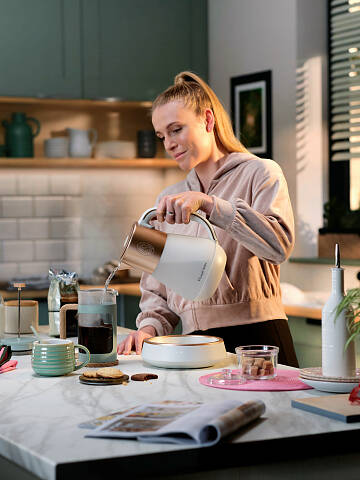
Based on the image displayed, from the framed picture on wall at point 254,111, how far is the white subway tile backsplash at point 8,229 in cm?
152

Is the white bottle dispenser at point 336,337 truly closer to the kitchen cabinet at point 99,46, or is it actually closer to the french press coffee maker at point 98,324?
the french press coffee maker at point 98,324

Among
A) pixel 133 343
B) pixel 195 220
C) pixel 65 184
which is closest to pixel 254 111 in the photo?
pixel 65 184

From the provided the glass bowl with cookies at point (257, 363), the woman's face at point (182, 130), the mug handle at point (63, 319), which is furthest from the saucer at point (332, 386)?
the woman's face at point (182, 130)

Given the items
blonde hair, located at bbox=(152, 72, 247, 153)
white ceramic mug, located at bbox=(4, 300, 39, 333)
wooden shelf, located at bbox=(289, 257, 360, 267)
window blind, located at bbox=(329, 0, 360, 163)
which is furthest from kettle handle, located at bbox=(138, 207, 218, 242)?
window blind, located at bbox=(329, 0, 360, 163)

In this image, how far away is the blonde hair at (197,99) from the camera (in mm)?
2234

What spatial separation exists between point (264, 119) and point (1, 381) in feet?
10.1

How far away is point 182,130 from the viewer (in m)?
2.22

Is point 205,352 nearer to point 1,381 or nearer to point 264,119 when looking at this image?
point 1,381

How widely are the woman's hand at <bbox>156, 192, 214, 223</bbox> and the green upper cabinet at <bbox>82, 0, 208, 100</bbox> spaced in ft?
10.0

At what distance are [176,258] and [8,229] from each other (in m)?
3.21

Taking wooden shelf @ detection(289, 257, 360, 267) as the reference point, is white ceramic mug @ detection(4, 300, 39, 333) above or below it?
below

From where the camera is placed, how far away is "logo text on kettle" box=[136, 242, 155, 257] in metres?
1.75

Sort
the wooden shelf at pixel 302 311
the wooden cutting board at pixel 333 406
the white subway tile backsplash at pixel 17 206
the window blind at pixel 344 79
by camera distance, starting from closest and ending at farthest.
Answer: the wooden cutting board at pixel 333 406
the wooden shelf at pixel 302 311
the window blind at pixel 344 79
the white subway tile backsplash at pixel 17 206

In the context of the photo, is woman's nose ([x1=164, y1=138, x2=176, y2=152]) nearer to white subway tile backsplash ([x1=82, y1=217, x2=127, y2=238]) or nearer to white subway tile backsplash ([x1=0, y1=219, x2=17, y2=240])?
white subway tile backsplash ([x1=0, y1=219, x2=17, y2=240])
